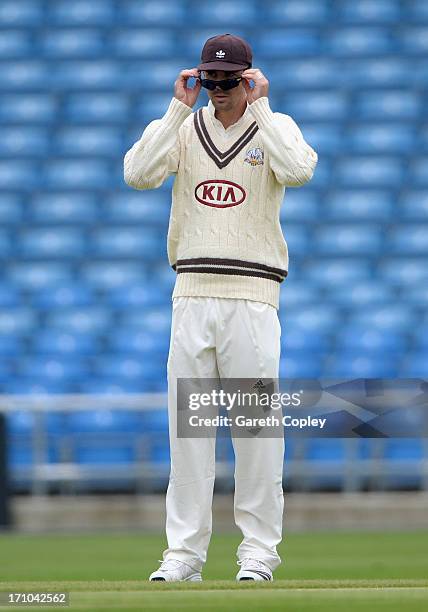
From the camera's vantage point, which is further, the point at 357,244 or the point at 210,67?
the point at 357,244

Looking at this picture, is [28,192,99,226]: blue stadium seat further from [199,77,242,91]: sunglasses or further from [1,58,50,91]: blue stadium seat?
[199,77,242,91]: sunglasses

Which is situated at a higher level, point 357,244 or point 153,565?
point 357,244

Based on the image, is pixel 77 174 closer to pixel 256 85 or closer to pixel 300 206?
pixel 300 206

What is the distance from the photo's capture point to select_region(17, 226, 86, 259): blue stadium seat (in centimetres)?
1289

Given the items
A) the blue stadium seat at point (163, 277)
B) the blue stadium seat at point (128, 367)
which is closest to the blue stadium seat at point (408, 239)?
the blue stadium seat at point (163, 277)

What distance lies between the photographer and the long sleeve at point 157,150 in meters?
4.89

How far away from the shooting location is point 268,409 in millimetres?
4891

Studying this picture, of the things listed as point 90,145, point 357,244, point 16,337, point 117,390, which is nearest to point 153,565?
point 117,390

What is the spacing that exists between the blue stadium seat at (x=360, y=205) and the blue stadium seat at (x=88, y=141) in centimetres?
198

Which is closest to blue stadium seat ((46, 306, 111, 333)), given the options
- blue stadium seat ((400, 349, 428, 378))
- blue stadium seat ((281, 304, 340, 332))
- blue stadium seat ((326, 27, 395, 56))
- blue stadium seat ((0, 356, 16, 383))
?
blue stadium seat ((0, 356, 16, 383))

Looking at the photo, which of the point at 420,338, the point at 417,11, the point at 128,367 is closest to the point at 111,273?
the point at 128,367

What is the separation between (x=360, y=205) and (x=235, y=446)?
8347 mm

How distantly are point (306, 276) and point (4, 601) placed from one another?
8.49 m

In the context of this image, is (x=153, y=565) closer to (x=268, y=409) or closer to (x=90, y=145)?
(x=268, y=409)
